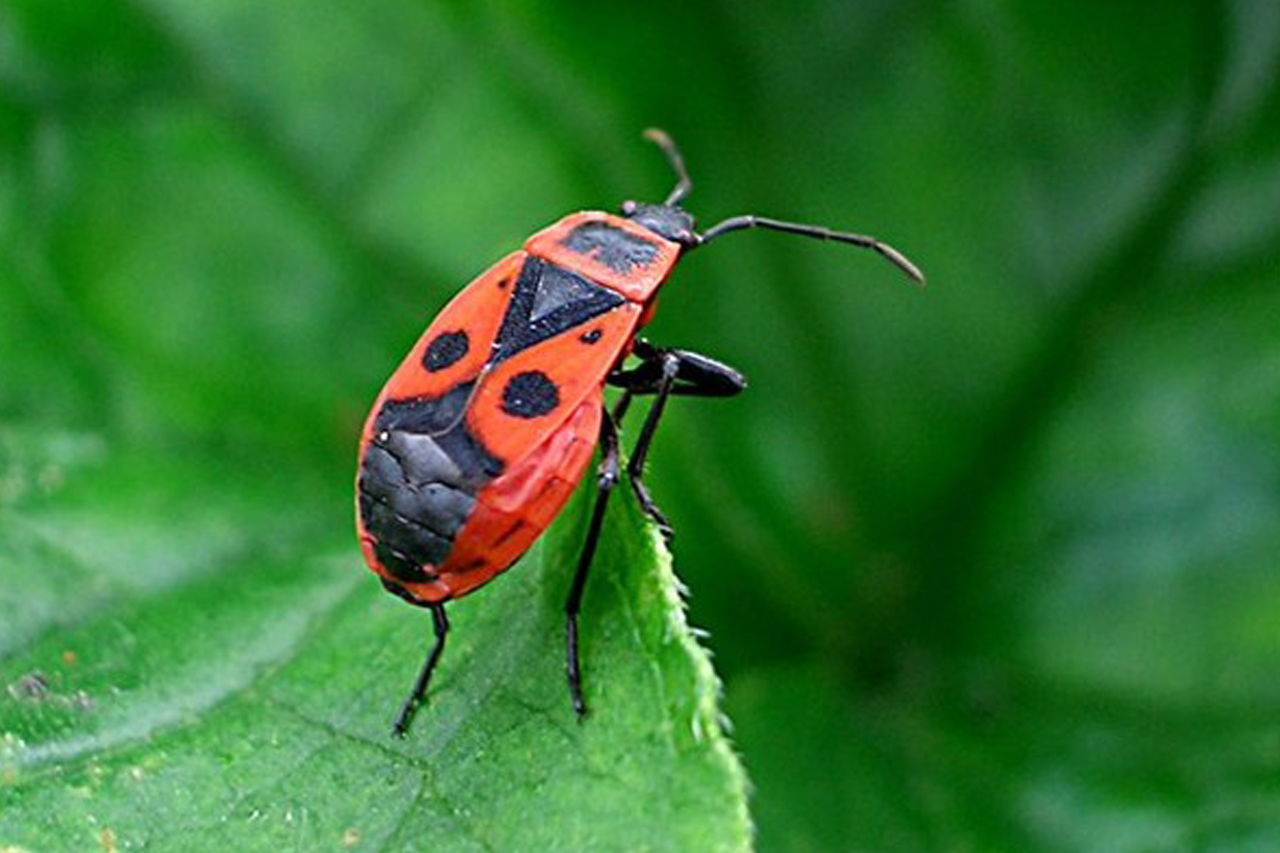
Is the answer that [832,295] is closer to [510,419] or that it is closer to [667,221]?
[667,221]

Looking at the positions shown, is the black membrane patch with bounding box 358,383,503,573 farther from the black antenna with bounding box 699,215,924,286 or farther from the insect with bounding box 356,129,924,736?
the black antenna with bounding box 699,215,924,286

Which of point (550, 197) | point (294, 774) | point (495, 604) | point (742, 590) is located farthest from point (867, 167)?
point (294, 774)

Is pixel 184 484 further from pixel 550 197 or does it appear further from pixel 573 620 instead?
pixel 573 620

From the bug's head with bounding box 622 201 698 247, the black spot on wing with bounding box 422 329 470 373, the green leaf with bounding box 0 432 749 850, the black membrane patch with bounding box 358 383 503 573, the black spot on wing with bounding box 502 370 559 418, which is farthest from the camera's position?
the bug's head with bounding box 622 201 698 247

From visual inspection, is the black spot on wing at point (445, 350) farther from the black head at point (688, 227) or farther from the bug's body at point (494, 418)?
the black head at point (688, 227)

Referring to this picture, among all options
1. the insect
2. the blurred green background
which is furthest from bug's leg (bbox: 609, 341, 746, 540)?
the blurred green background

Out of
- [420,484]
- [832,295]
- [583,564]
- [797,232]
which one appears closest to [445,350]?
[420,484]
